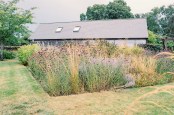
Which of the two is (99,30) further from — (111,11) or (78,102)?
(78,102)

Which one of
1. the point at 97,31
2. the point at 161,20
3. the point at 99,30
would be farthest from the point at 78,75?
the point at 161,20

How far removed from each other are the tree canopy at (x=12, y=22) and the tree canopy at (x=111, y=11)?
2891 centimetres

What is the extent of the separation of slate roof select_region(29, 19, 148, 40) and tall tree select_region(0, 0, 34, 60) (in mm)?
8381

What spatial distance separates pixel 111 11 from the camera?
173 ft

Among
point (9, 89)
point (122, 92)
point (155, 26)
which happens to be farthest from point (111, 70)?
point (155, 26)

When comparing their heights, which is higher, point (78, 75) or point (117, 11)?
point (117, 11)

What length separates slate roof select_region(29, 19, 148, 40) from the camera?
32.0 meters

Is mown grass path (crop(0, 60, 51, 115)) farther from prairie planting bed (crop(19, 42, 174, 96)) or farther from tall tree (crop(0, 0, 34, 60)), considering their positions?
tall tree (crop(0, 0, 34, 60))

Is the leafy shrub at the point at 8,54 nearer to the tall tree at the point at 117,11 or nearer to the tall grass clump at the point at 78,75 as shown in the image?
the tall grass clump at the point at 78,75

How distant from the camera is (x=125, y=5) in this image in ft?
179

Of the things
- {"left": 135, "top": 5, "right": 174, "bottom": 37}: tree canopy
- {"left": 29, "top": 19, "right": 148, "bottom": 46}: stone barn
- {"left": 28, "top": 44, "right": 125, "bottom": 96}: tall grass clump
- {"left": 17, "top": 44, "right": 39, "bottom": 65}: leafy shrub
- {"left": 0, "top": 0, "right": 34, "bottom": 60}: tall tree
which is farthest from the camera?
{"left": 135, "top": 5, "right": 174, "bottom": 37}: tree canopy

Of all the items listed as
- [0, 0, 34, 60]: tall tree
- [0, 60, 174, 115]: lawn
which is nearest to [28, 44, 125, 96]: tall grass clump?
[0, 60, 174, 115]: lawn

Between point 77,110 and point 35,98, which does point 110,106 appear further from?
point 35,98

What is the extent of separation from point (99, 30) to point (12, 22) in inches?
498
